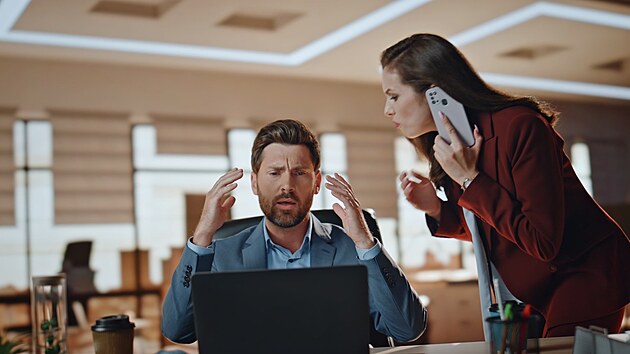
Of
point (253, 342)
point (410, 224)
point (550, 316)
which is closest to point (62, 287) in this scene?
point (253, 342)

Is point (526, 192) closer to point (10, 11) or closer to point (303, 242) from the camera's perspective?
point (303, 242)

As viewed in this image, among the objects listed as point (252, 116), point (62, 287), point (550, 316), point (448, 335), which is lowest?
point (448, 335)

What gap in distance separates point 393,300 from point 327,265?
0.24 meters

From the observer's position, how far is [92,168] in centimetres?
847

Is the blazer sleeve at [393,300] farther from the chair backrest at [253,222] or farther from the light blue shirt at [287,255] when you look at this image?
the chair backrest at [253,222]

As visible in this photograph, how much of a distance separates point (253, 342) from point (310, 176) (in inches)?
36.2

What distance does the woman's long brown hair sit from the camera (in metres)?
2.04

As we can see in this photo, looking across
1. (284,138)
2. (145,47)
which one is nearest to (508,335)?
(284,138)

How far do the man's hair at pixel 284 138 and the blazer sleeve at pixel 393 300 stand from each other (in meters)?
0.48

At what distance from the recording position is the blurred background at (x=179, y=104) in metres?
7.27

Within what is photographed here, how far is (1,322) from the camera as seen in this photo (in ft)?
25.7

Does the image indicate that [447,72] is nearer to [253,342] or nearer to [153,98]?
[253,342]

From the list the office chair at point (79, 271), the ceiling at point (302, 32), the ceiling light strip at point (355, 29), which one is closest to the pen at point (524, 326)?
the ceiling at point (302, 32)

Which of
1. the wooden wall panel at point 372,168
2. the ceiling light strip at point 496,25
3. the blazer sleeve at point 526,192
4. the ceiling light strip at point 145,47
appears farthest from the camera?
the wooden wall panel at point 372,168
